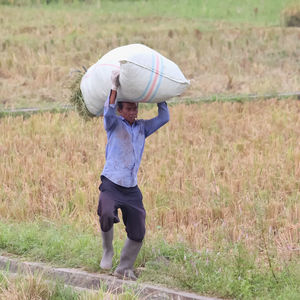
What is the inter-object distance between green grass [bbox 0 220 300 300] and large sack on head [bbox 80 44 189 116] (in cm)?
111

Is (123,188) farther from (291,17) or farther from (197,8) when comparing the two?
(197,8)

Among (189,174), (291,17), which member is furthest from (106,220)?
(291,17)

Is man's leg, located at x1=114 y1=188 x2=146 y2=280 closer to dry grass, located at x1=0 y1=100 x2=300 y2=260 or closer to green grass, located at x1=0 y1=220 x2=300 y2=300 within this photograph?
green grass, located at x1=0 y1=220 x2=300 y2=300

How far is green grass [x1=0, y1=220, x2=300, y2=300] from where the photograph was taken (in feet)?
16.4

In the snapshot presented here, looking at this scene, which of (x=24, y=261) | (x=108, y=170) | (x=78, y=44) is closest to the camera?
(x=108, y=170)

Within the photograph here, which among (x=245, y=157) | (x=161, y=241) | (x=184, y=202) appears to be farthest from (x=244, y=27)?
(x=161, y=241)

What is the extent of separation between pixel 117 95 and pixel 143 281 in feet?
4.21

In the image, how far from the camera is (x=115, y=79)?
5.28 meters

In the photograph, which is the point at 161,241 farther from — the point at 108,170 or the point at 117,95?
the point at 117,95

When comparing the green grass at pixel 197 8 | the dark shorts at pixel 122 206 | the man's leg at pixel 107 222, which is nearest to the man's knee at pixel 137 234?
the dark shorts at pixel 122 206

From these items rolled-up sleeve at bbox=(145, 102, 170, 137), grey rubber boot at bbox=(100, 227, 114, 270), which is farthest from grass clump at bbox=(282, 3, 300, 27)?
grey rubber boot at bbox=(100, 227, 114, 270)

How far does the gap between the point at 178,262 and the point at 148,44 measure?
1307 cm

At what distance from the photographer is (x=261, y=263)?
17.5 ft

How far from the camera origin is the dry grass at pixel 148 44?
48.8ft
